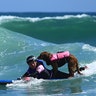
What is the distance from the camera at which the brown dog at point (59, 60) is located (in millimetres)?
→ 13837

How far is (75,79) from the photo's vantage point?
46.2 feet

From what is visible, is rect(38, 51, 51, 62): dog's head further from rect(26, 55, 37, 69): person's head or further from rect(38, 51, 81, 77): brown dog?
rect(26, 55, 37, 69): person's head

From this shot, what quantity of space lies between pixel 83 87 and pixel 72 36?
908 inches

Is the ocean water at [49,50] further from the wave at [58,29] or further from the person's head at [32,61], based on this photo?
the person's head at [32,61]

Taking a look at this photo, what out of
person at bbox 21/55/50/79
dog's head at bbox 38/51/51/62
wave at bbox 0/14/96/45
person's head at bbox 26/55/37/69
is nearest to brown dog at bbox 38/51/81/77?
dog's head at bbox 38/51/51/62

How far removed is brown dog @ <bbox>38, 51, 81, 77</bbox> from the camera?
45.4 feet

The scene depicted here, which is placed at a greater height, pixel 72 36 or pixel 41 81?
pixel 72 36

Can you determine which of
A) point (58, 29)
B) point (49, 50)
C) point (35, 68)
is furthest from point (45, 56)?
point (58, 29)

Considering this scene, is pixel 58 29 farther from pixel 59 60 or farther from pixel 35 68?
pixel 35 68

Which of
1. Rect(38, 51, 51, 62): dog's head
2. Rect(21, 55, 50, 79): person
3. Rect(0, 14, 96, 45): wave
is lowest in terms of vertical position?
Rect(21, 55, 50, 79): person

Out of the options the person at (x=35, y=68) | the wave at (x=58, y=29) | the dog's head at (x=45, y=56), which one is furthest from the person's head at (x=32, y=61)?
the wave at (x=58, y=29)

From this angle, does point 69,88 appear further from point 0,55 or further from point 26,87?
point 0,55

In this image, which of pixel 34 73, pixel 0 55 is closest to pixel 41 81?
pixel 34 73

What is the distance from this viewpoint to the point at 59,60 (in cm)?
1417
